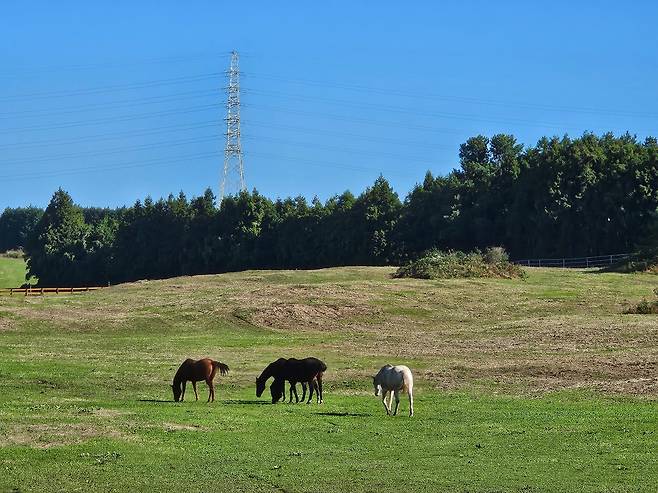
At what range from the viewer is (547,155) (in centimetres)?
13325

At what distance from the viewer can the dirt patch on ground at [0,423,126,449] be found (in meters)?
27.1

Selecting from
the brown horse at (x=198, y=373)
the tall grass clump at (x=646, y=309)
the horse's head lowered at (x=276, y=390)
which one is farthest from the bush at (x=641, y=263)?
the brown horse at (x=198, y=373)

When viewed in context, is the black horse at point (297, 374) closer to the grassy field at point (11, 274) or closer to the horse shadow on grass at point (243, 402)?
the horse shadow on grass at point (243, 402)

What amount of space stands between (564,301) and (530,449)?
52.2 metres

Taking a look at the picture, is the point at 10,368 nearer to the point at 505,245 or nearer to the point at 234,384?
the point at 234,384

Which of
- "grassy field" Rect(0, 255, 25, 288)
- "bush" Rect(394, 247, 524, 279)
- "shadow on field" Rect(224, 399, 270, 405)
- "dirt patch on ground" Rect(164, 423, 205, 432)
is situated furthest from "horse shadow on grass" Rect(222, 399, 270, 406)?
"grassy field" Rect(0, 255, 25, 288)

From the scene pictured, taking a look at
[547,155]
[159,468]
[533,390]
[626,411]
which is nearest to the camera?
[159,468]

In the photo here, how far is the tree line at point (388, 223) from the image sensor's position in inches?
4931

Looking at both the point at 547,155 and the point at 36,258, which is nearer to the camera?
the point at 547,155

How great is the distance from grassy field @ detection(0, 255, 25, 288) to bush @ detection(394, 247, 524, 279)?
293ft

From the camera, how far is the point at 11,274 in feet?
599

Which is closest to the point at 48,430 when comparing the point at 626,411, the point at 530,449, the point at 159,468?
the point at 159,468

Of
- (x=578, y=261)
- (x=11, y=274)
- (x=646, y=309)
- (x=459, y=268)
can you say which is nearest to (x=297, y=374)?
(x=646, y=309)

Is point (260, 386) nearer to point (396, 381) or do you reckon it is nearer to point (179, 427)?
point (396, 381)
